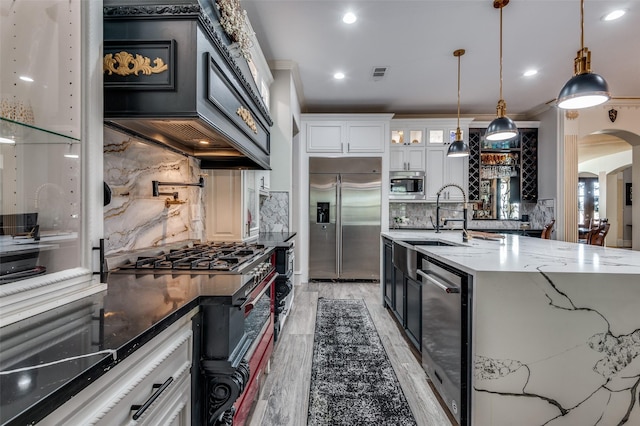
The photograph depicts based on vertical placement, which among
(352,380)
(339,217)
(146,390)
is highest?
(339,217)

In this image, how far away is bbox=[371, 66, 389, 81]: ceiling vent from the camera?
3.84 metres

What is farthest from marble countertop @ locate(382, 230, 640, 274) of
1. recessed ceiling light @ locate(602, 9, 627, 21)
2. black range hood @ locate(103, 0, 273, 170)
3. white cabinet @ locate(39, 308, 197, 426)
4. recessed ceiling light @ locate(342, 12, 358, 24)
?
recessed ceiling light @ locate(602, 9, 627, 21)

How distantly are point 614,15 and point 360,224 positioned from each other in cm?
351

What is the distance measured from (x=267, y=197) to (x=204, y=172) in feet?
5.17

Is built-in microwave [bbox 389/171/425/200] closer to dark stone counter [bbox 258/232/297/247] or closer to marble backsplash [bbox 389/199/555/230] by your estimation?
marble backsplash [bbox 389/199/555/230]

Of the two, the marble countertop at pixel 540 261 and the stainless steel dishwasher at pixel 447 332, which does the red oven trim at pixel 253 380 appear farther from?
the marble countertop at pixel 540 261

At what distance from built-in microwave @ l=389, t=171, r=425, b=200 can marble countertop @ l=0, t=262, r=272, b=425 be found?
4.51 m

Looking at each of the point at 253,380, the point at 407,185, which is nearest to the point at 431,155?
the point at 407,185

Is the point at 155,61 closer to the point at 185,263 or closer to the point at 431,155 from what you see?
the point at 185,263

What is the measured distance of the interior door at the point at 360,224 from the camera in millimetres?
4766

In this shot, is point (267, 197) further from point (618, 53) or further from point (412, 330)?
point (618, 53)

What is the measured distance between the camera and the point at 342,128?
16.1 feet

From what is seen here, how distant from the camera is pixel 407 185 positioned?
5262 millimetres

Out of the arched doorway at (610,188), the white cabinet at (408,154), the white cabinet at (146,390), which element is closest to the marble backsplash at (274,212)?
the white cabinet at (408,154)
